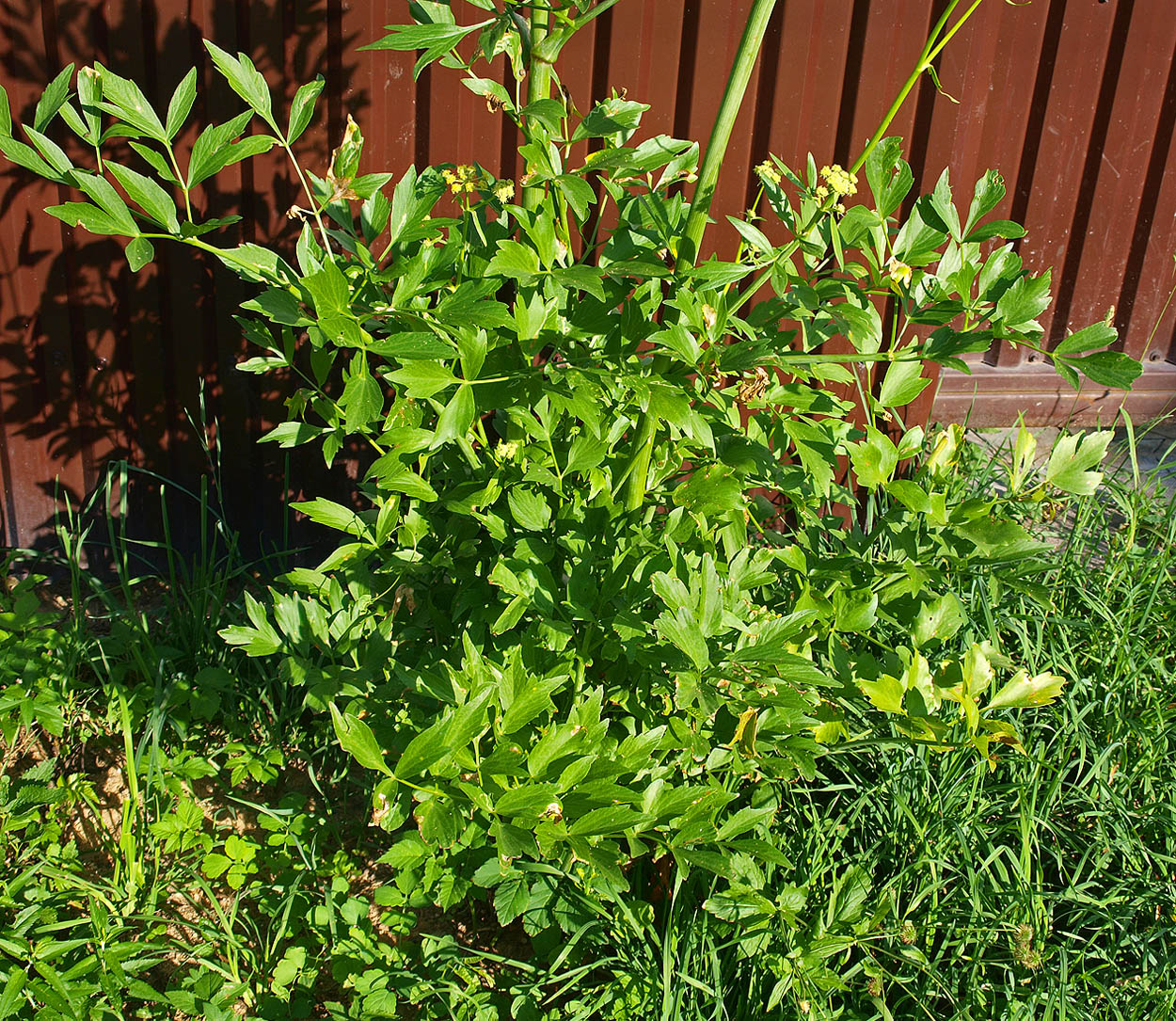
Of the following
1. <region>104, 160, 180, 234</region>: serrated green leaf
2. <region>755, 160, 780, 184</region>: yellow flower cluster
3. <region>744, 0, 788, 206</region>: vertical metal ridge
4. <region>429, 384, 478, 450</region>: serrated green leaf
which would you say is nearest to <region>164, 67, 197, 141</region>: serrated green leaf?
<region>104, 160, 180, 234</region>: serrated green leaf

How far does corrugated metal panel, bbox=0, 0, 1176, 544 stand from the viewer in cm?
290

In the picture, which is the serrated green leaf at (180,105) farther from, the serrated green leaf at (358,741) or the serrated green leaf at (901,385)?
the serrated green leaf at (901,385)

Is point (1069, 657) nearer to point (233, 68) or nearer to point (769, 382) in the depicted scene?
point (769, 382)

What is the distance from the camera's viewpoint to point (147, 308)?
10.3 feet

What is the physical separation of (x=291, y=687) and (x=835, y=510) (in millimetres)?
1690

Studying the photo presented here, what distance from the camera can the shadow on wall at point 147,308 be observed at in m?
2.89

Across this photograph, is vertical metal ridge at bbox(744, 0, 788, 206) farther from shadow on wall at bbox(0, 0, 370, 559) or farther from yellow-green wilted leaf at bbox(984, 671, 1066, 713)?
yellow-green wilted leaf at bbox(984, 671, 1066, 713)

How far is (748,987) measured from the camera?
81.0 inches

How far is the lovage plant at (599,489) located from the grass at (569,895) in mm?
120

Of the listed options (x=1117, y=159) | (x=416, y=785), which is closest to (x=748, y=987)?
(x=416, y=785)

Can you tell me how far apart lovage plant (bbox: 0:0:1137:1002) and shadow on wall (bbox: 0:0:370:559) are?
1094 millimetres

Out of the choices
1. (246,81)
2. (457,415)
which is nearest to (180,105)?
(246,81)

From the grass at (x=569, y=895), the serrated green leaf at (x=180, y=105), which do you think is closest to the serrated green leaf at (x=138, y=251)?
the serrated green leaf at (x=180, y=105)

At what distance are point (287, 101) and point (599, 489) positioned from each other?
1.69 metres
